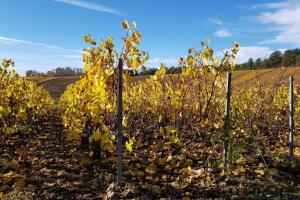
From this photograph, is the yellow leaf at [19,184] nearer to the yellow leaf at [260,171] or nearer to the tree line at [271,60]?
the yellow leaf at [260,171]

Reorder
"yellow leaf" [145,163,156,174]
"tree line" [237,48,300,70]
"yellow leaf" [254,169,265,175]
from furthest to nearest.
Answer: "tree line" [237,48,300,70]
"yellow leaf" [145,163,156,174]
"yellow leaf" [254,169,265,175]

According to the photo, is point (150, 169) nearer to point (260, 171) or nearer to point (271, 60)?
point (260, 171)

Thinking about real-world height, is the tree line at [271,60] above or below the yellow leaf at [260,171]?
above

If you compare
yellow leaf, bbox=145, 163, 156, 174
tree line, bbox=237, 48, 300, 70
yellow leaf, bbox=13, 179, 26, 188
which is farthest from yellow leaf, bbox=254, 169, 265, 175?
tree line, bbox=237, 48, 300, 70

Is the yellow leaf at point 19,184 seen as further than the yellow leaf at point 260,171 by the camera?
No

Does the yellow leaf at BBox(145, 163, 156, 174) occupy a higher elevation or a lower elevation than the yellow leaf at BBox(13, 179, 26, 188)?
lower

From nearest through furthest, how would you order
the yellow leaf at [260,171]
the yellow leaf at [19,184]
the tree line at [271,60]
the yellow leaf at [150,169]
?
the yellow leaf at [19,184] → the yellow leaf at [260,171] → the yellow leaf at [150,169] → the tree line at [271,60]

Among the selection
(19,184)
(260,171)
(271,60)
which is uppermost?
(271,60)

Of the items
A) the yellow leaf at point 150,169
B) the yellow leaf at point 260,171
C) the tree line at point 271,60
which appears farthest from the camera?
the tree line at point 271,60

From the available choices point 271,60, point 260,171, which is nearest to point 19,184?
point 260,171

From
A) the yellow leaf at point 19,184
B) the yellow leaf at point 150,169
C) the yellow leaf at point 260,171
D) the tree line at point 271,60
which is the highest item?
the tree line at point 271,60

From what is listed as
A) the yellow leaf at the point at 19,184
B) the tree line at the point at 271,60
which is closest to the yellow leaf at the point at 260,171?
the yellow leaf at the point at 19,184

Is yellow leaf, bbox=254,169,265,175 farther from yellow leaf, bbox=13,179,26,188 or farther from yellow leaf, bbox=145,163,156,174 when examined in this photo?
yellow leaf, bbox=13,179,26,188

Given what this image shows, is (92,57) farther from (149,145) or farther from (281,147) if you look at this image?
(281,147)
